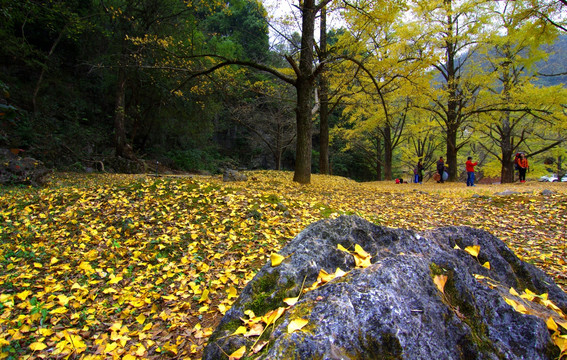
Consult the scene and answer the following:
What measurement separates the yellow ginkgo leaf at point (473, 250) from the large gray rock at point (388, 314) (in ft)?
0.17

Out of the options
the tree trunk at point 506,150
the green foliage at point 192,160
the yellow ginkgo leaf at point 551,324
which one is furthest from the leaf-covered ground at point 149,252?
the green foliage at point 192,160

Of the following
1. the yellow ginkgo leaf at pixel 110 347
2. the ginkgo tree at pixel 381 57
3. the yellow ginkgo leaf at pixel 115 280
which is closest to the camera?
the yellow ginkgo leaf at pixel 110 347

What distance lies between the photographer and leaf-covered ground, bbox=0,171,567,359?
209cm

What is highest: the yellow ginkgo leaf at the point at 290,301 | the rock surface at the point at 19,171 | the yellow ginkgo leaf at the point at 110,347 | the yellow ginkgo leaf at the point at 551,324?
the rock surface at the point at 19,171

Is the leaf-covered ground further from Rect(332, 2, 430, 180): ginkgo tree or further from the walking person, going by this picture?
the walking person

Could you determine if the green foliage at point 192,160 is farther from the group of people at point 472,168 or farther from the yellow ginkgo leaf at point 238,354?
the yellow ginkgo leaf at point 238,354

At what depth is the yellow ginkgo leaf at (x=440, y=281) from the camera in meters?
1.18

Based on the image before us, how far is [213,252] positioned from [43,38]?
14.9 meters

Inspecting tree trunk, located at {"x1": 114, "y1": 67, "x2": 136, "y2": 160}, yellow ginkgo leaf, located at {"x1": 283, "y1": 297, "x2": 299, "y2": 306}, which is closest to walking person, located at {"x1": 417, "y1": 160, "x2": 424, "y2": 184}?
tree trunk, located at {"x1": 114, "y1": 67, "x2": 136, "y2": 160}

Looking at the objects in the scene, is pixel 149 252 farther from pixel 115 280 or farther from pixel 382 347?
pixel 382 347

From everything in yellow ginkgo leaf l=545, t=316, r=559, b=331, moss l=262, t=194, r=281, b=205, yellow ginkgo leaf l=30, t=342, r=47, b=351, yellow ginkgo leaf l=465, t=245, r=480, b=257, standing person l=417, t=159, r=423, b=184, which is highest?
standing person l=417, t=159, r=423, b=184

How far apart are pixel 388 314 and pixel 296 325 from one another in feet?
1.07

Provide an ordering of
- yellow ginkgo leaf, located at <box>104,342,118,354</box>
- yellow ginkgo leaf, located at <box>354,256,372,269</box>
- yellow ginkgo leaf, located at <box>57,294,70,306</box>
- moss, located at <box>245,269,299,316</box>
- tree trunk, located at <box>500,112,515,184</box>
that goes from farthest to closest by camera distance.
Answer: tree trunk, located at <box>500,112,515,184</box> < yellow ginkgo leaf, located at <box>57,294,70,306</box> < yellow ginkgo leaf, located at <box>104,342,118,354</box> < yellow ginkgo leaf, located at <box>354,256,372,269</box> < moss, located at <box>245,269,299,316</box>

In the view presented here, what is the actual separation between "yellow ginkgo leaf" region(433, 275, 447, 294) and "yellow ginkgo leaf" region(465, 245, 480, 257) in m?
0.53
